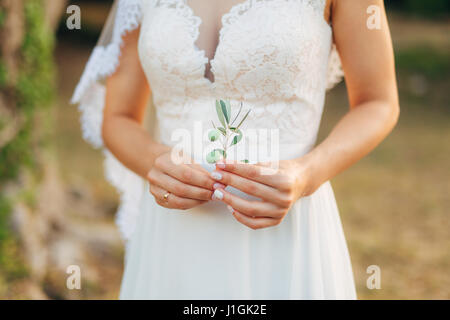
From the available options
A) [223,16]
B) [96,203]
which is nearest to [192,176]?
[223,16]

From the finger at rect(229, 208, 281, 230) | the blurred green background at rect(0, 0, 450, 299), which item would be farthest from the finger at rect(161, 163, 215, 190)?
the blurred green background at rect(0, 0, 450, 299)

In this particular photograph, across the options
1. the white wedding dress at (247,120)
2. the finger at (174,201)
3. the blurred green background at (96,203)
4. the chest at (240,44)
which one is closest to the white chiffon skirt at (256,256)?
the white wedding dress at (247,120)

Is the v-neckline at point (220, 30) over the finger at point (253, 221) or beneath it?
over

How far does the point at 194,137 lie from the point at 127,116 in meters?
0.31

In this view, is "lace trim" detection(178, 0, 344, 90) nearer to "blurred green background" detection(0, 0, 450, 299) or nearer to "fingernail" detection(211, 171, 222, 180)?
"fingernail" detection(211, 171, 222, 180)

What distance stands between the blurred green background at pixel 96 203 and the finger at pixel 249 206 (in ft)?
7.57

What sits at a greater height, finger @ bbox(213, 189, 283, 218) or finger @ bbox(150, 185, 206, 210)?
finger @ bbox(150, 185, 206, 210)

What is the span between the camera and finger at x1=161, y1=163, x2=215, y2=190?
1264mm

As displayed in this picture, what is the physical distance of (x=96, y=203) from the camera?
5.52 meters

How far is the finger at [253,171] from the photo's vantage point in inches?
47.3

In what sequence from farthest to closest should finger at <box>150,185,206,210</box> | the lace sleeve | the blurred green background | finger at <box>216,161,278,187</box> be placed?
1. the blurred green background
2. the lace sleeve
3. finger at <box>150,185,206,210</box>
4. finger at <box>216,161,278,187</box>

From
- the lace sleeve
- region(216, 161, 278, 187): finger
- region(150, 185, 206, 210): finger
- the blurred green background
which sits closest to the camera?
region(216, 161, 278, 187): finger

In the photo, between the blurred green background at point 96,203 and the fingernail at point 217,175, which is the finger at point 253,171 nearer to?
the fingernail at point 217,175

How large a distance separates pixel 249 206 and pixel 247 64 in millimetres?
444
